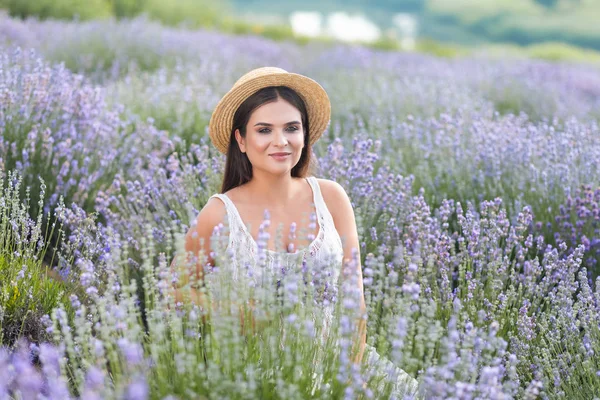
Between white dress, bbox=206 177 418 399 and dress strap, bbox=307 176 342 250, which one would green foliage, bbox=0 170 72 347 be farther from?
A: dress strap, bbox=307 176 342 250

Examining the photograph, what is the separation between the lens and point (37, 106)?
12.9ft

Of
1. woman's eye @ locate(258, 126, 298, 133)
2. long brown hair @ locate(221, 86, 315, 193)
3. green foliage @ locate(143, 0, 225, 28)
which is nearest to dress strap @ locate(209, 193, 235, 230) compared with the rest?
long brown hair @ locate(221, 86, 315, 193)

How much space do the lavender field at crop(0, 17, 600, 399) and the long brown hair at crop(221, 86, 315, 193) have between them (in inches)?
14.2

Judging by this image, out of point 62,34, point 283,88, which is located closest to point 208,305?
point 283,88

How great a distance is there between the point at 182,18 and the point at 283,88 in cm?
1274

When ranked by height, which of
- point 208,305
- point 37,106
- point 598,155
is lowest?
point 208,305

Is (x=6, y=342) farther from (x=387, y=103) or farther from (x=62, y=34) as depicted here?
(x=62, y=34)

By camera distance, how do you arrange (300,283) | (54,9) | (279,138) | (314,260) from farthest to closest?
(54,9), (279,138), (314,260), (300,283)

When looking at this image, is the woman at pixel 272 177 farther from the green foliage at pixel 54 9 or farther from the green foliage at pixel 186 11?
the green foliage at pixel 186 11

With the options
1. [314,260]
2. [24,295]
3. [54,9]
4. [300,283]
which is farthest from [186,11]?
[300,283]

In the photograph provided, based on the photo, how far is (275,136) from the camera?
256 cm

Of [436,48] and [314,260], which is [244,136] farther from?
[436,48]

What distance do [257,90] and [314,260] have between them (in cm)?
70

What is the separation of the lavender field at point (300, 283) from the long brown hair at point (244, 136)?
360 millimetres
